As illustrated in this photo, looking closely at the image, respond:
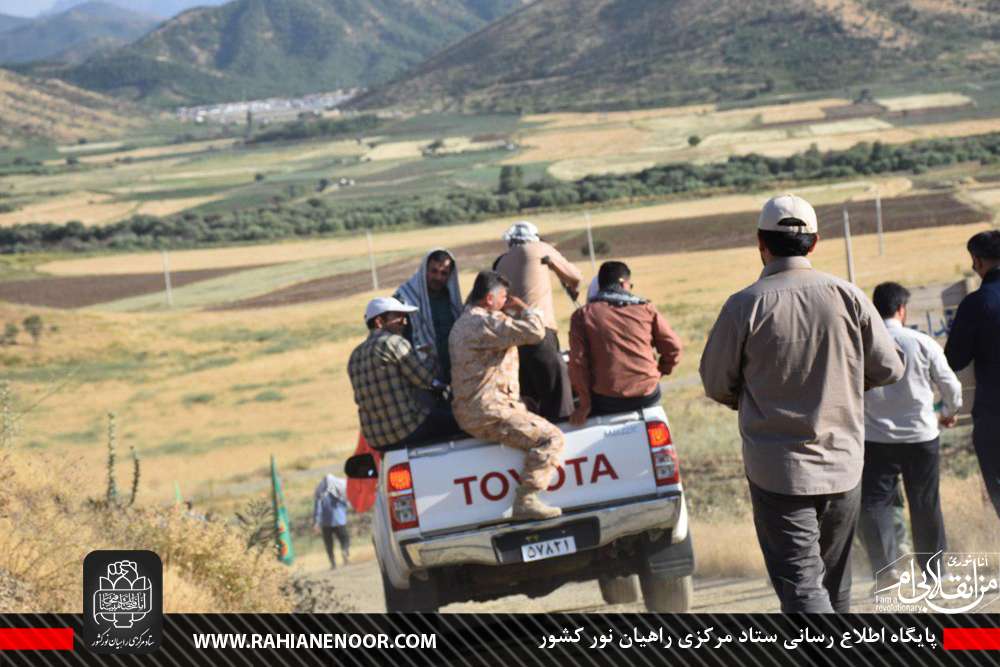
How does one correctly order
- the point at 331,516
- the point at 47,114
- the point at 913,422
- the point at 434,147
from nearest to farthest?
the point at 913,422 → the point at 331,516 → the point at 434,147 → the point at 47,114

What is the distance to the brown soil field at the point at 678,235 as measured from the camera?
43688 mm

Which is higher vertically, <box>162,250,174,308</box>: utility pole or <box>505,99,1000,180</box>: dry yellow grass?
<box>505,99,1000,180</box>: dry yellow grass

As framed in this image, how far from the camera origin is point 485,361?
6410 mm

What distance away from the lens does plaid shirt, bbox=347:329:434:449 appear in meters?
6.66

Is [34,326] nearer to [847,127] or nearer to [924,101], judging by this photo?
[847,127]

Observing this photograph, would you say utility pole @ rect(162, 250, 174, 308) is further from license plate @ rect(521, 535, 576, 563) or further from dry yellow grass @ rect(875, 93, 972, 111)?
dry yellow grass @ rect(875, 93, 972, 111)

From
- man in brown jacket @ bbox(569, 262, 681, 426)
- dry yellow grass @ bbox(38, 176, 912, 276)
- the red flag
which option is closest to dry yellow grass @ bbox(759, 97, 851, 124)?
dry yellow grass @ bbox(38, 176, 912, 276)

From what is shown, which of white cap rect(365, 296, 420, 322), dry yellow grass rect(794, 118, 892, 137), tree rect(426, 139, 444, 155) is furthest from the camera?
tree rect(426, 139, 444, 155)

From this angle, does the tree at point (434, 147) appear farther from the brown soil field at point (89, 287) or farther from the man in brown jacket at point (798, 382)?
the man in brown jacket at point (798, 382)

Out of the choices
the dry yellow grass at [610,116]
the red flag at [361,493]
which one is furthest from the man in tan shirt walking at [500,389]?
the dry yellow grass at [610,116]

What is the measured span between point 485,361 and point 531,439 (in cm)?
45

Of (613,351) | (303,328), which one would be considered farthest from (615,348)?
(303,328)

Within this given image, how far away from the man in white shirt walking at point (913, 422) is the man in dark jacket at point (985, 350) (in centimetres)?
27

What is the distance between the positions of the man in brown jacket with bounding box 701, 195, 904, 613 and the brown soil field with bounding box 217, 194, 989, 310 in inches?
1497
